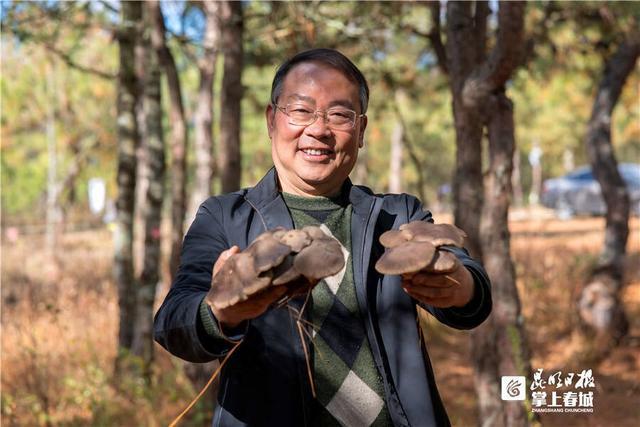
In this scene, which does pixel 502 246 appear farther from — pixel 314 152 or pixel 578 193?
pixel 578 193

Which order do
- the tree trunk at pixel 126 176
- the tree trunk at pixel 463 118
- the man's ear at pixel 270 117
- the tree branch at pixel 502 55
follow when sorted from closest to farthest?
1. the man's ear at pixel 270 117
2. the tree branch at pixel 502 55
3. the tree trunk at pixel 463 118
4. the tree trunk at pixel 126 176

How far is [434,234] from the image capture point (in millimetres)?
1542

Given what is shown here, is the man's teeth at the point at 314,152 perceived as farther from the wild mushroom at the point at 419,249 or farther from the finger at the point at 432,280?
the finger at the point at 432,280

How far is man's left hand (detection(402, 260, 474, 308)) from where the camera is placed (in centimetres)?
151

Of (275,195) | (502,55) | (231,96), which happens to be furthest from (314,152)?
(231,96)

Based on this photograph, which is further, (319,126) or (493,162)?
(493,162)

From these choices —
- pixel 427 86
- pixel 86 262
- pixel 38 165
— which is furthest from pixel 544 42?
pixel 38 165

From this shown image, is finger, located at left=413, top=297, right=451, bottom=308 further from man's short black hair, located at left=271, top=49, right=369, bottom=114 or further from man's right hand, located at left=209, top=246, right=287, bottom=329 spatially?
man's short black hair, located at left=271, top=49, right=369, bottom=114

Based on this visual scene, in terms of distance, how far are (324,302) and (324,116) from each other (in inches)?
18.2

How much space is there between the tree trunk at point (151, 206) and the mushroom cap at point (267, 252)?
4.18 metres

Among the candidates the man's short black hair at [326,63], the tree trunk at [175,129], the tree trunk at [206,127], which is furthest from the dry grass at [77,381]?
the man's short black hair at [326,63]

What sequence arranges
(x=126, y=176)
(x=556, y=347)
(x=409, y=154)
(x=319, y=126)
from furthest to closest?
1. (x=556, y=347)
2. (x=126, y=176)
3. (x=409, y=154)
4. (x=319, y=126)

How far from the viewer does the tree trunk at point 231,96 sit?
478cm

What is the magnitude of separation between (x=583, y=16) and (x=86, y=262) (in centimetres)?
969
